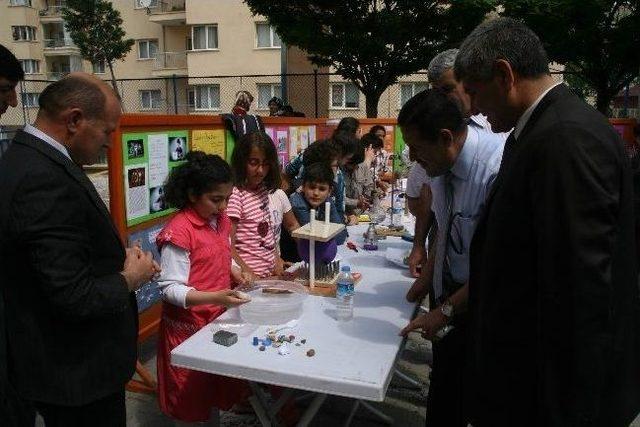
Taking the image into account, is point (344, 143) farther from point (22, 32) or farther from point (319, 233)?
point (22, 32)

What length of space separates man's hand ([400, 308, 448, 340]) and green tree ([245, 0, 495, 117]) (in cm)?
1188

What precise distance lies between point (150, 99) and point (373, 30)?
680 inches

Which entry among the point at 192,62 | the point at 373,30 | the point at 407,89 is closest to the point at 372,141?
the point at 373,30

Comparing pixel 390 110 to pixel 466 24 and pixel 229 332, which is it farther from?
pixel 229 332

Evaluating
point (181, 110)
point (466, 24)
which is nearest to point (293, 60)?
point (181, 110)

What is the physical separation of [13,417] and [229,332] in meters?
0.74

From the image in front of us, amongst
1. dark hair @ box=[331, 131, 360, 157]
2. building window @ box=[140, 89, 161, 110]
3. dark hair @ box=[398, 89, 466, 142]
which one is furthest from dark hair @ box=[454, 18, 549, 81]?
building window @ box=[140, 89, 161, 110]

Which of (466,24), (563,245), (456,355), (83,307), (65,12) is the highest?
(65,12)

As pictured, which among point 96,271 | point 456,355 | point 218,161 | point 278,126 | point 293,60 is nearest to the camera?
point 96,271

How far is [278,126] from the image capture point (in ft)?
20.2

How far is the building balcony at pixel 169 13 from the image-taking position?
1163 inches

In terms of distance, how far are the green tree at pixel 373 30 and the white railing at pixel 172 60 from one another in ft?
58.7

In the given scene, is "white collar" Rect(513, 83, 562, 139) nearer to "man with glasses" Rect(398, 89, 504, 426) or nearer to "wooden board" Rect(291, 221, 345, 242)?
"man with glasses" Rect(398, 89, 504, 426)

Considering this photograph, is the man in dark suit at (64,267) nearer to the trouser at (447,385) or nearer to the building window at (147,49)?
the trouser at (447,385)
